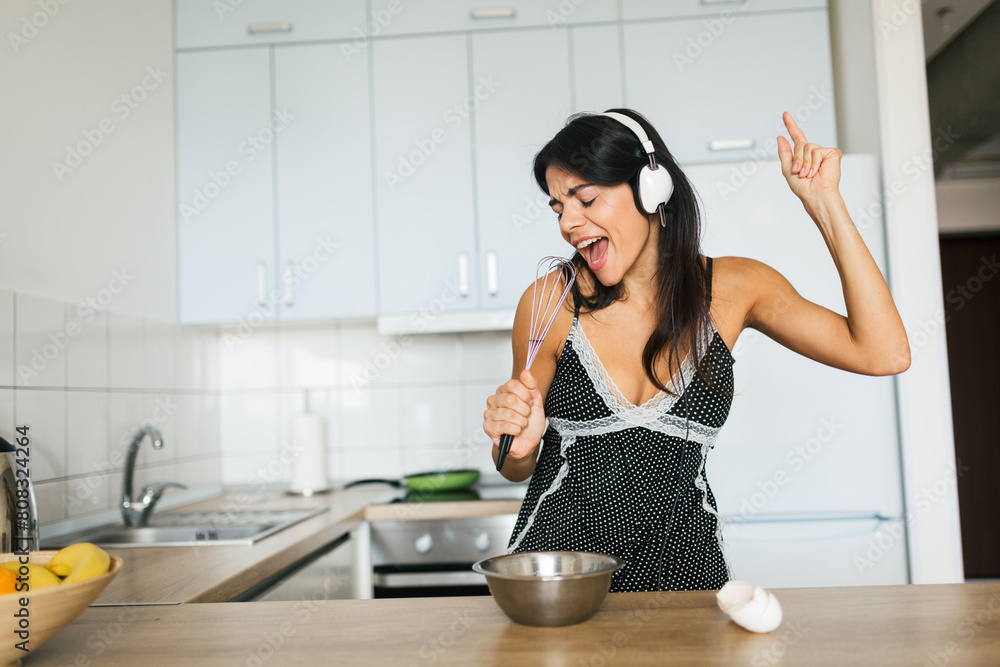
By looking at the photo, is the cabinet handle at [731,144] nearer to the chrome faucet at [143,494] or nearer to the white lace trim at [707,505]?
the white lace trim at [707,505]

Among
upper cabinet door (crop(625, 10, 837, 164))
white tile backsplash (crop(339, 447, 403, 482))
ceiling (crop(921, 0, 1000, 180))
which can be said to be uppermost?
ceiling (crop(921, 0, 1000, 180))

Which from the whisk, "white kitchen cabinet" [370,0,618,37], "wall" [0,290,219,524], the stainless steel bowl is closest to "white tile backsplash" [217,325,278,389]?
"wall" [0,290,219,524]

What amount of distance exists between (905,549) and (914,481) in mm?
171

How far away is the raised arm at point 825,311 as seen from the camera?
3.90 feet

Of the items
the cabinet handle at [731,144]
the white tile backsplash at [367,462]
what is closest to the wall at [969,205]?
the cabinet handle at [731,144]

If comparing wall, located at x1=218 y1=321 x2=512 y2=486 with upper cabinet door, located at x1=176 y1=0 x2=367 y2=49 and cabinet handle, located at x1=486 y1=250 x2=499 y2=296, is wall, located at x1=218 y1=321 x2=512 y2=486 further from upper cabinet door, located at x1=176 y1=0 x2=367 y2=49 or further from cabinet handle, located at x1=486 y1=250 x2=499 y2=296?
upper cabinet door, located at x1=176 y1=0 x2=367 y2=49

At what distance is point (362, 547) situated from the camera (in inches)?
82.4

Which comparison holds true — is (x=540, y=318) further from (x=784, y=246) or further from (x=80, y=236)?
(x=80, y=236)

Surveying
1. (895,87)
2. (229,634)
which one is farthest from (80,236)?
(895,87)

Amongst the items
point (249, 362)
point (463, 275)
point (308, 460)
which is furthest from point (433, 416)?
point (249, 362)

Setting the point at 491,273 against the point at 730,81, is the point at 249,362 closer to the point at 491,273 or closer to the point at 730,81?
the point at 491,273

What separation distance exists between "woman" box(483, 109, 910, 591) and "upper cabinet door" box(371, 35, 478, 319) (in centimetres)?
99

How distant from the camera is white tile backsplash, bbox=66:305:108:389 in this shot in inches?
70.2

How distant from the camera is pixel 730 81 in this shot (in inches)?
91.5
